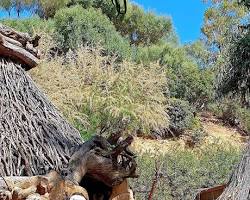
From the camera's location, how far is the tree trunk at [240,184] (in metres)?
6.32

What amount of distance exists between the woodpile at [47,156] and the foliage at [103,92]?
417 inches

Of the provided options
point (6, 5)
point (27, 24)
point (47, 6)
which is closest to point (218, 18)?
point (47, 6)

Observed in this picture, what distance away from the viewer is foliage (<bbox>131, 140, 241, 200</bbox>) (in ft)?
38.2

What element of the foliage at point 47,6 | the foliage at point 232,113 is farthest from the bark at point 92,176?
the foliage at point 47,6

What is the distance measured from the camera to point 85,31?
74.6ft

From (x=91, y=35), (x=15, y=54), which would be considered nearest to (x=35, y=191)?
(x=15, y=54)

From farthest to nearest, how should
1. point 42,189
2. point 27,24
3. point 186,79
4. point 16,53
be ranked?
point 186,79
point 27,24
point 16,53
point 42,189

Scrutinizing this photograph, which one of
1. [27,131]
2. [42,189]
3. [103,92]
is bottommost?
[42,189]

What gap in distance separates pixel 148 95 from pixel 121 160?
585 inches

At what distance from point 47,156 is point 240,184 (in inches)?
152

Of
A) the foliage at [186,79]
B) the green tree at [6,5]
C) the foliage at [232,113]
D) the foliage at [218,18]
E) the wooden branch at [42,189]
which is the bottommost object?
the wooden branch at [42,189]

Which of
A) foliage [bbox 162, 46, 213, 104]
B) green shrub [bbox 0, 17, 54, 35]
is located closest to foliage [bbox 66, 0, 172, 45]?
foliage [bbox 162, 46, 213, 104]

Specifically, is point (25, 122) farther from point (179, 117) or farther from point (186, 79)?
point (186, 79)

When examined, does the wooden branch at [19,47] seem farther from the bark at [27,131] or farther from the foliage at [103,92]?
the foliage at [103,92]
